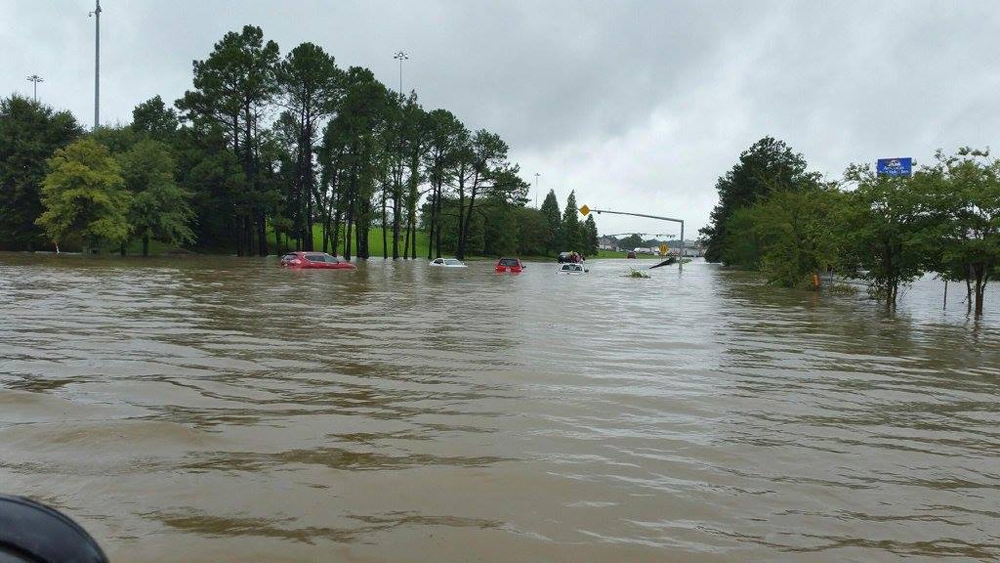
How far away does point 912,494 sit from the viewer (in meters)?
4.85

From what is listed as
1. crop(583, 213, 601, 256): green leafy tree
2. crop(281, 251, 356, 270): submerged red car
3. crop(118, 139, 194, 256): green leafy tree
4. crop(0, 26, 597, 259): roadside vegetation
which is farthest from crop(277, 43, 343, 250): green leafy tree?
crop(583, 213, 601, 256): green leafy tree

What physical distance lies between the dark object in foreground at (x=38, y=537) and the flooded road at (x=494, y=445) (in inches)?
94.3

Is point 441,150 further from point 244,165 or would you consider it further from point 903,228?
point 903,228

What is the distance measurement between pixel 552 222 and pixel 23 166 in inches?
4441

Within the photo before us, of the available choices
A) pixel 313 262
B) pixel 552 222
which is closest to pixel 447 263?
pixel 313 262

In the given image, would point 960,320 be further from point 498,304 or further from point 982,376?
point 498,304

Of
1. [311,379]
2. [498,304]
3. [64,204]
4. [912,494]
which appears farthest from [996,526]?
[64,204]

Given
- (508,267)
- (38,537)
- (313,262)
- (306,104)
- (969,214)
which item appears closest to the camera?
(38,537)

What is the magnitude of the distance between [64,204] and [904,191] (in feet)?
171

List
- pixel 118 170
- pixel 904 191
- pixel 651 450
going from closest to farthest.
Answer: pixel 651 450 → pixel 904 191 → pixel 118 170

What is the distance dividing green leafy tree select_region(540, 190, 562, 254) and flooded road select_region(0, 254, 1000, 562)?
13443 centimetres

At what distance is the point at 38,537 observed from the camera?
4.31 feet

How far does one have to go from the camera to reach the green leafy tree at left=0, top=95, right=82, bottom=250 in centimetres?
5550

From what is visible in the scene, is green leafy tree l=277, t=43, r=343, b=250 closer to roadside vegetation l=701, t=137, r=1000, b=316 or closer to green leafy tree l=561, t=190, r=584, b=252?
roadside vegetation l=701, t=137, r=1000, b=316
